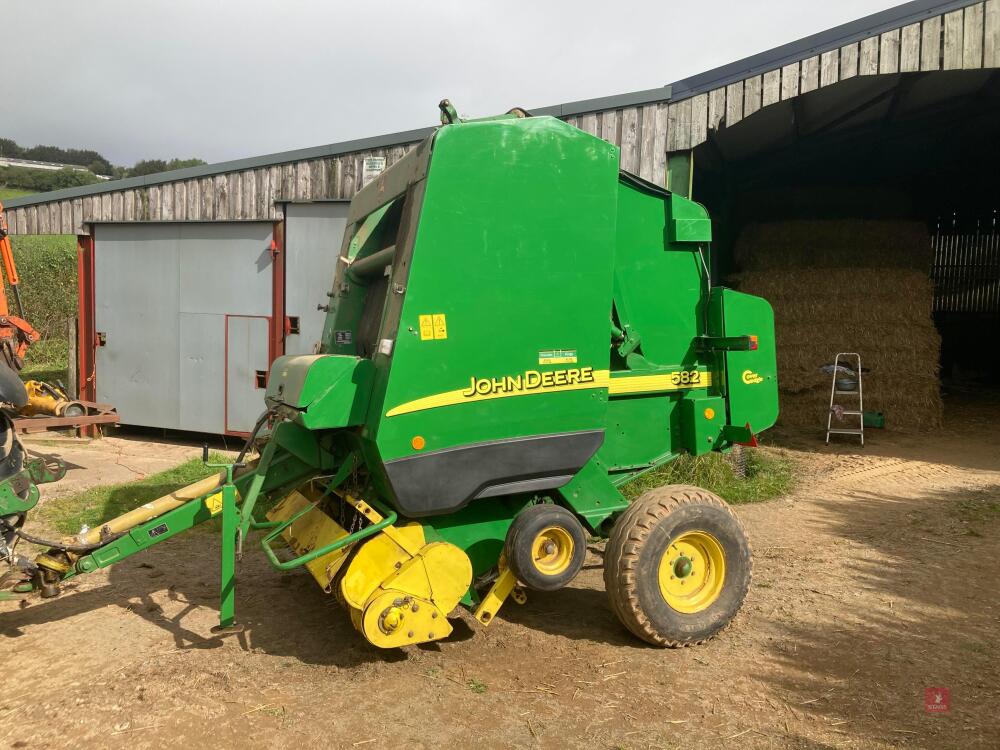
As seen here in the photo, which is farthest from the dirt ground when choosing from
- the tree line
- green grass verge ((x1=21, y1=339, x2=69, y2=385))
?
the tree line

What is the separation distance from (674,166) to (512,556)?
527 centimetres

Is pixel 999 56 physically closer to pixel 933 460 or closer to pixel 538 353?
pixel 933 460

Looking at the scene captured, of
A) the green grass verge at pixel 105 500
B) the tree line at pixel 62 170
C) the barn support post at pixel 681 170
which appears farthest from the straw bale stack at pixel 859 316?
the tree line at pixel 62 170

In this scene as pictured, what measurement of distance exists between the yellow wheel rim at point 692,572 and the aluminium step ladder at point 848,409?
21.3 feet

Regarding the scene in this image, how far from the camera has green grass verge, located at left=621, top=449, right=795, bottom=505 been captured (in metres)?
7.20

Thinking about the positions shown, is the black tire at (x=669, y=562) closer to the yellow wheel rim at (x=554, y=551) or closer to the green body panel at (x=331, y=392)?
the yellow wheel rim at (x=554, y=551)

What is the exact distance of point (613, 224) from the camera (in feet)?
12.8

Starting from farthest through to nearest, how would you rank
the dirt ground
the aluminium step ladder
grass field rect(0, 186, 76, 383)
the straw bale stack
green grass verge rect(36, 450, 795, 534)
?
1. grass field rect(0, 186, 76, 383)
2. the straw bale stack
3. the aluminium step ladder
4. green grass verge rect(36, 450, 795, 534)
5. the dirt ground

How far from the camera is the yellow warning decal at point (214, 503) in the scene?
12.5 feet

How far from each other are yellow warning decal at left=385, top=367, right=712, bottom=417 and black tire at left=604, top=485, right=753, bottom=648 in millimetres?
618

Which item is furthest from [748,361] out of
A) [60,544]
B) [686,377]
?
[60,544]

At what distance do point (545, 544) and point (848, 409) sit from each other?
8.47 m

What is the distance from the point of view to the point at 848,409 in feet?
35.7

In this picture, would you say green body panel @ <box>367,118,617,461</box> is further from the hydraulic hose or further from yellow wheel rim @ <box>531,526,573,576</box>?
the hydraulic hose
